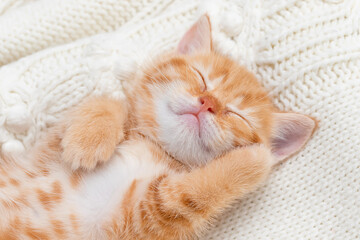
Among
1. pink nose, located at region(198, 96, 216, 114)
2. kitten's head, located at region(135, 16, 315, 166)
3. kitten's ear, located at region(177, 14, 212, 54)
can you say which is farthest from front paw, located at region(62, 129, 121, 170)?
kitten's ear, located at region(177, 14, 212, 54)

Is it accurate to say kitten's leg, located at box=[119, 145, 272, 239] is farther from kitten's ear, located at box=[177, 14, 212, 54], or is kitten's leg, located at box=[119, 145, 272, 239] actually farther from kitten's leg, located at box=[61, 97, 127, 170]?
Result: kitten's ear, located at box=[177, 14, 212, 54]

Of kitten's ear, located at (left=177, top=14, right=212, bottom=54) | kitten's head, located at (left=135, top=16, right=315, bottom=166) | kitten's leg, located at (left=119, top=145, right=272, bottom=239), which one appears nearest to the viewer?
kitten's leg, located at (left=119, top=145, right=272, bottom=239)

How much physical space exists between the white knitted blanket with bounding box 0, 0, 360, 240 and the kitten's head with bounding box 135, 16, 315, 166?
60mm

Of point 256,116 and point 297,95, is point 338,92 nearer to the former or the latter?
point 297,95

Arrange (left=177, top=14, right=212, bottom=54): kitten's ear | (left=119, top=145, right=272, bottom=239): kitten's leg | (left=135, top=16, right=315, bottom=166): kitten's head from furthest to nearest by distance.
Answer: (left=177, top=14, right=212, bottom=54): kitten's ear → (left=135, top=16, right=315, bottom=166): kitten's head → (left=119, top=145, right=272, bottom=239): kitten's leg

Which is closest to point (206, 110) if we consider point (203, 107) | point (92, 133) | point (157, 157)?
point (203, 107)

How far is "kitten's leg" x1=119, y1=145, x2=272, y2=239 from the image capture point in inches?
37.0

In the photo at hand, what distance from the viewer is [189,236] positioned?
1024 millimetres

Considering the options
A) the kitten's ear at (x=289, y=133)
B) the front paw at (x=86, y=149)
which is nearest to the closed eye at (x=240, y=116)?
the kitten's ear at (x=289, y=133)

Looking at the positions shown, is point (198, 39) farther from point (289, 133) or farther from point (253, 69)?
point (289, 133)

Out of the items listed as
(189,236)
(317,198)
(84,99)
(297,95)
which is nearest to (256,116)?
(297,95)

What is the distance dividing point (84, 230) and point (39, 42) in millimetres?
672

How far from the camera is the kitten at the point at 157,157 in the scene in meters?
0.96

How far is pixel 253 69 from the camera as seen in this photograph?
1229mm
